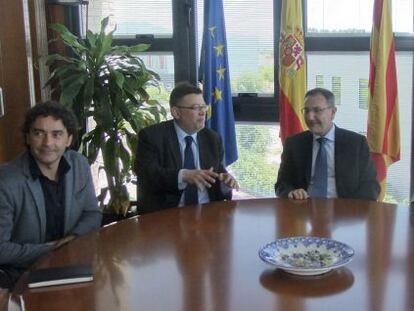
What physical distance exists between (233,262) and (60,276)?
1.82 feet

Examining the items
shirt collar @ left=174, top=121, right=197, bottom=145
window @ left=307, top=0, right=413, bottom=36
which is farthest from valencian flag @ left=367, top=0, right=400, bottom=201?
shirt collar @ left=174, top=121, right=197, bottom=145

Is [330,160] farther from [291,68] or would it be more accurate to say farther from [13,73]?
[13,73]

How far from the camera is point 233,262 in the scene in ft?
6.11

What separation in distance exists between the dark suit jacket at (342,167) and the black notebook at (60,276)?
151 cm

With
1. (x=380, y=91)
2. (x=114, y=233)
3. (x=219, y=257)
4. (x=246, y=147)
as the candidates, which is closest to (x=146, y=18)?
(x=246, y=147)

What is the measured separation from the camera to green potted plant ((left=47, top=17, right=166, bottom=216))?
3791 millimetres

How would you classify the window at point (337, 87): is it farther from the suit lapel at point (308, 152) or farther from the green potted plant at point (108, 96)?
the green potted plant at point (108, 96)

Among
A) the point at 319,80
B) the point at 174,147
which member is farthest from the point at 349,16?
the point at 174,147

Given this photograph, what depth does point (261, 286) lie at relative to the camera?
1.66 metres

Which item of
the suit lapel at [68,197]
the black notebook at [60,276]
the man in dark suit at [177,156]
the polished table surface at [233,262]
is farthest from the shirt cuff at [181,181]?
the black notebook at [60,276]

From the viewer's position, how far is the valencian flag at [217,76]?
4027 mm

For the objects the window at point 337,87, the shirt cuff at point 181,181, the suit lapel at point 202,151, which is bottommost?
the shirt cuff at point 181,181

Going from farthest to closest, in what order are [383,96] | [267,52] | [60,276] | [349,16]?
1. [267,52]
2. [349,16]
3. [383,96]
4. [60,276]

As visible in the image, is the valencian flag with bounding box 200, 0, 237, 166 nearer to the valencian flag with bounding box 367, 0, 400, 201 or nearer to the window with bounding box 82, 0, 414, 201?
the window with bounding box 82, 0, 414, 201
